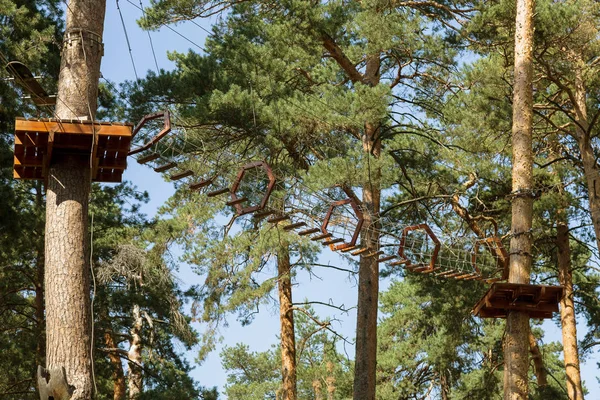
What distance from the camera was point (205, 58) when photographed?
1344 centimetres

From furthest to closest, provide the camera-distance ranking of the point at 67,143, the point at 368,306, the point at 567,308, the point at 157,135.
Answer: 1. the point at 567,308
2. the point at 368,306
3. the point at 157,135
4. the point at 67,143

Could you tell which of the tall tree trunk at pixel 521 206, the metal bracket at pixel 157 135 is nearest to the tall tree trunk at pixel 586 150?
the tall tree trunk at pixel 521 206

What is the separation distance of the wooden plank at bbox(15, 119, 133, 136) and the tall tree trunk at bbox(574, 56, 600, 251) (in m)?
9.04

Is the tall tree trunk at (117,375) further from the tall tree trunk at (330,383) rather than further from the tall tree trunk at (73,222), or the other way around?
the tall tree trunk at (73,222)

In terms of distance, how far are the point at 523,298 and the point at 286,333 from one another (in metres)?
7.59

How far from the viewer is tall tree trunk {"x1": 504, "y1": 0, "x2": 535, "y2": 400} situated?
9.39m

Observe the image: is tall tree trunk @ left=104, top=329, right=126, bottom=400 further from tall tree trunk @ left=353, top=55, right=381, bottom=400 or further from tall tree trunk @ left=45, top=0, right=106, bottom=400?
tall tree trunk @ left=45, top=0, right=106, bottom=400

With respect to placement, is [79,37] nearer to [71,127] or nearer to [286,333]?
[71,127]

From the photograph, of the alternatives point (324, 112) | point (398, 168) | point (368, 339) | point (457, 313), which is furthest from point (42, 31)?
point (457, 313)

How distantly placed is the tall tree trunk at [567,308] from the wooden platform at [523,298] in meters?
6.75

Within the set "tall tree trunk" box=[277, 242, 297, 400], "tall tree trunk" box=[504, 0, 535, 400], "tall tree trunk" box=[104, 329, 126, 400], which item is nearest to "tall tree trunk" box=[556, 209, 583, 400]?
"tall tree trunk" box=[277, 242, 297, 400]

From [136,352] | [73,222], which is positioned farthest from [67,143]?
[136,352]

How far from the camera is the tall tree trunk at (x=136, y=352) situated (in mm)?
16031

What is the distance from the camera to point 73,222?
6703 millimetres
